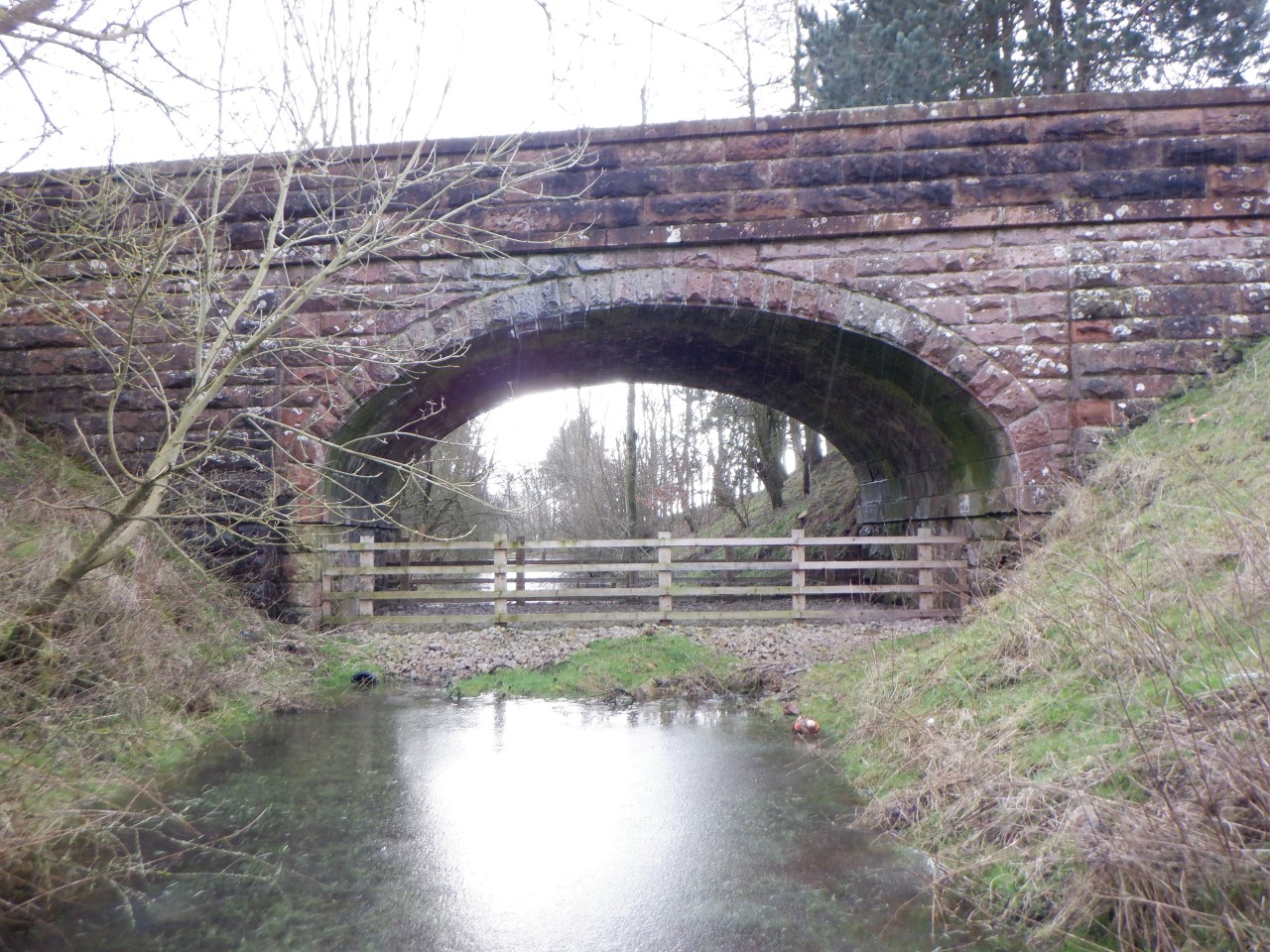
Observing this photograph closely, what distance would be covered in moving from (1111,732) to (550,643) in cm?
581

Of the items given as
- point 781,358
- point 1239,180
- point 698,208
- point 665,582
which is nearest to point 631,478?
point 781,358

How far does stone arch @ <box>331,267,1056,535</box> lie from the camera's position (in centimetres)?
787

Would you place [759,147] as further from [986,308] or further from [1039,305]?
[1039,305]

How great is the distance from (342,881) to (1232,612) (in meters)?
3.59

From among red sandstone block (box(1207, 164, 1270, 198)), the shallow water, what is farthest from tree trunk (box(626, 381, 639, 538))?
the shallow water

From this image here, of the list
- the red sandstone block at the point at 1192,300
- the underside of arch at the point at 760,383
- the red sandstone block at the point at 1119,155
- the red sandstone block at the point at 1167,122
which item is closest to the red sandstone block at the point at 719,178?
the underside of arch at the point at 760,383

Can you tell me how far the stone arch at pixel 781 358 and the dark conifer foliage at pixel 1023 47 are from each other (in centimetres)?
793

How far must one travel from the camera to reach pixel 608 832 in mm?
3840

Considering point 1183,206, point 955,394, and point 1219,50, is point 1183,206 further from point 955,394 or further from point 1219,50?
point 1219,50

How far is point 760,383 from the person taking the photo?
11258mm

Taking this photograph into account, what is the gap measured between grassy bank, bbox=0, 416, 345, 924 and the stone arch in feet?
7.44

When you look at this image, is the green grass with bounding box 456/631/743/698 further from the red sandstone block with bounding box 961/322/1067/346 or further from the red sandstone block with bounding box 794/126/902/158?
the red sandstone block with bounding box 794/126/902/158

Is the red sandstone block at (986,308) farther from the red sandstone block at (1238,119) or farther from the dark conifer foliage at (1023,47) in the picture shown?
the dark conifer foliage at (1023,47)

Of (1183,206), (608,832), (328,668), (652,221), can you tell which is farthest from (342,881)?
(1183,206)
